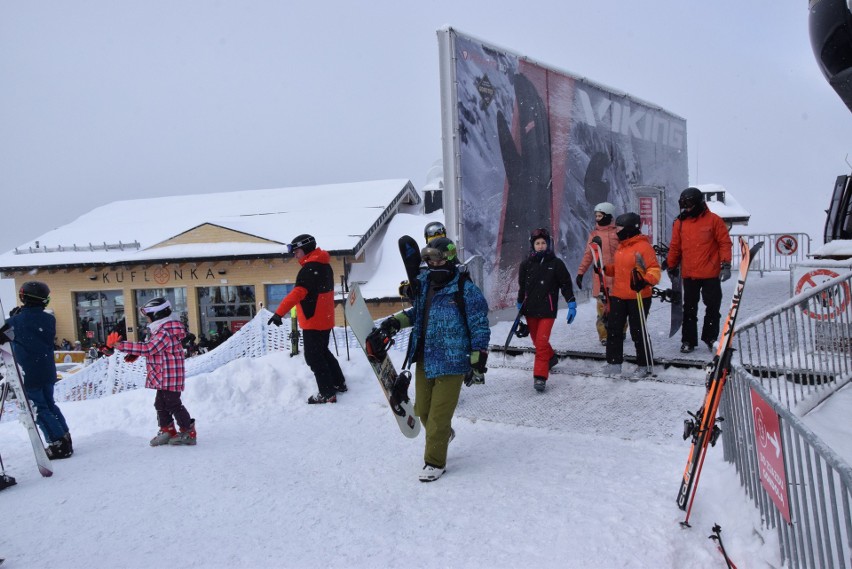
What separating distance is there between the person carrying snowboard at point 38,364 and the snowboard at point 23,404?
1.34 feet

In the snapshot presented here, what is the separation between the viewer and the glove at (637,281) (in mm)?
6008

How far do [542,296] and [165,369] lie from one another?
3.75 meters

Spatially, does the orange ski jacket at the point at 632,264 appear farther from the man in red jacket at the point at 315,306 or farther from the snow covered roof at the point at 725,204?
the snow covered roof at the point at 725,204

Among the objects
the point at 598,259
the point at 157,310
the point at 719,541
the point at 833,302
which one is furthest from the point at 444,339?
the point at 833,302

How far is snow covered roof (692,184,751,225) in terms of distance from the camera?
128ft

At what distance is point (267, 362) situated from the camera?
7441mm

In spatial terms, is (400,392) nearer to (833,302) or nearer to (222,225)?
(833,302)

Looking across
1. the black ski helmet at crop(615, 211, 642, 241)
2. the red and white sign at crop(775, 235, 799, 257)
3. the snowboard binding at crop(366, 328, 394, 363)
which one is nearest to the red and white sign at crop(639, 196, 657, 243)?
the red and white sign at crop(775, 235, 799, 257)

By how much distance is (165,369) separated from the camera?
17.6 feet

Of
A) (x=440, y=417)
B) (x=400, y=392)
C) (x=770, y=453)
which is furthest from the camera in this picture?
(x=400, y=392)

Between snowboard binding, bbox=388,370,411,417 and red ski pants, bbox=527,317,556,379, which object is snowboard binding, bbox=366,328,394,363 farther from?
red ski pants, bbox=527,317,556,379

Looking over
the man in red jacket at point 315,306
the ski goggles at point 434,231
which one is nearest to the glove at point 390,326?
the ski goggles at point 434,231

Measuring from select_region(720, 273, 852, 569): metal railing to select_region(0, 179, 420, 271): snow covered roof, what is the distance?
19.5 m

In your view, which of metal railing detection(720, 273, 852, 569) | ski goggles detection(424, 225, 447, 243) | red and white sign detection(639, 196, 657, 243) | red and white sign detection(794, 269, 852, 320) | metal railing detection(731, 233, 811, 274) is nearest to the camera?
metal railing detection(720, 273, 852, 569)
